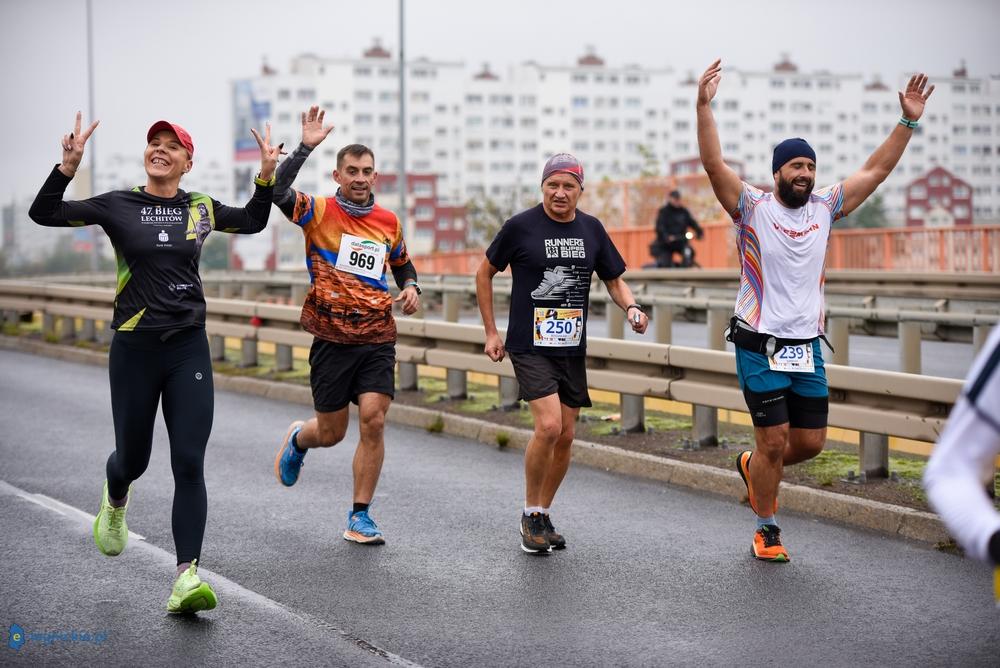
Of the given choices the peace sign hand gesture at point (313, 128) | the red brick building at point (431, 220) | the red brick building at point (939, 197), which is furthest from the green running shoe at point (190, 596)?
the red brick building at point (939, 197)

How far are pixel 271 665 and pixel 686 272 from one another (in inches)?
782

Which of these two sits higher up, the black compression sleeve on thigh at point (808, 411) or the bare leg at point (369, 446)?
the black compression sleeve on thigh at point (808, 411)

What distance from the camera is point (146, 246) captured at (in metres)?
6.09

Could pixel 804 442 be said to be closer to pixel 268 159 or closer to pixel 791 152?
pixel 791 152

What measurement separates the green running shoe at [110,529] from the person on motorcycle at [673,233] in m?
18.6

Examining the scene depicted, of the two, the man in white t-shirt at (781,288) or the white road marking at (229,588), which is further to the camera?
the man in white t-shirt at (781,288)

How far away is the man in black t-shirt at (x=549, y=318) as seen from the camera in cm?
737

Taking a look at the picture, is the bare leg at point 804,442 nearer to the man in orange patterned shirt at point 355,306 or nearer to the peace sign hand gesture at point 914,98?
the peace sign hand gesture at point 914,98

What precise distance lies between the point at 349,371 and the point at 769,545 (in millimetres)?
2346

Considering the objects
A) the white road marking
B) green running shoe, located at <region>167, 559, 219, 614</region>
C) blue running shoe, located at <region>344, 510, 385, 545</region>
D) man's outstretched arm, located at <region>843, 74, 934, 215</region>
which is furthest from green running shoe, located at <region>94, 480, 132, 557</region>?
man's outstretched arm, located at <region>843, 74, 934, 215</region>

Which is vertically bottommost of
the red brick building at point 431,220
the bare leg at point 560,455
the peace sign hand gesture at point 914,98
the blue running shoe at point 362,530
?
the blue running shoe at point 362,530

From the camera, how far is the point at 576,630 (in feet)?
18.8

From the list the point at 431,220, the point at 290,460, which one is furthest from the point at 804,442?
the point at 431,220

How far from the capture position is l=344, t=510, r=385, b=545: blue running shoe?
7.43m
